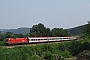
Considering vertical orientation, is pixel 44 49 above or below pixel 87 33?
below

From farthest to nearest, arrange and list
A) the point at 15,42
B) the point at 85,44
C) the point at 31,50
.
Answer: the point at 85,44, the point at 15,42, the point at 31,50

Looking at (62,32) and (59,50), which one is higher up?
(62,32)

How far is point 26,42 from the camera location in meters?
49.1

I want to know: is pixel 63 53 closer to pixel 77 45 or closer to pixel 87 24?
pixel 77 45

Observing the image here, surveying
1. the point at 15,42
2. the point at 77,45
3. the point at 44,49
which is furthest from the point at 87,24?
the point at 15,42

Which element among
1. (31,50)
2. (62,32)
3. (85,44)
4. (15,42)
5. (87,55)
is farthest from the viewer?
(62,32)

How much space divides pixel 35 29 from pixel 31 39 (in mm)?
39203

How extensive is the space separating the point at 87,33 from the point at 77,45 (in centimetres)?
508

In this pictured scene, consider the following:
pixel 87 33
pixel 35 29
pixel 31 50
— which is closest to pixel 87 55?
pixel 31 50

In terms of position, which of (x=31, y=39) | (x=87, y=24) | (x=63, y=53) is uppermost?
(x=87, y=24)

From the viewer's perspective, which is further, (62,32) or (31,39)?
(62,32)

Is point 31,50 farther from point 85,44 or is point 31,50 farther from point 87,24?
point 87,24

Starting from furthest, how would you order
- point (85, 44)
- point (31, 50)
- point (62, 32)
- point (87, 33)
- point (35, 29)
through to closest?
point (35, 29), point (62, 32), point (87, 33), point (85, 44), point (31, 50)

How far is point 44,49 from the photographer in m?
47.2
